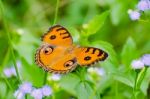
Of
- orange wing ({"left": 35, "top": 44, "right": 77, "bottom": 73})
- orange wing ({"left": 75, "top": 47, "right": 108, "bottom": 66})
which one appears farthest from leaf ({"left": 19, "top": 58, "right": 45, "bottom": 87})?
orange wing ({"left": 75, "top": 47, "right": 108, "bottom": 66})

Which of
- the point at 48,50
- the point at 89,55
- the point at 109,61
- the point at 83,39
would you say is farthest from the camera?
the point at 83,39

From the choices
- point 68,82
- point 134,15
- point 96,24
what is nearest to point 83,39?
point 96,24

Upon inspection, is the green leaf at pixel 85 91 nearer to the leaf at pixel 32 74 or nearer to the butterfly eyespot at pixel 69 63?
the butterfly eyespot at pixel 69 63

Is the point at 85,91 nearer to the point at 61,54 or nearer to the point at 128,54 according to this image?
the point at 61,54

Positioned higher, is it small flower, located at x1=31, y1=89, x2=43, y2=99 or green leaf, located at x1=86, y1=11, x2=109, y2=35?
green leaf, located at x1=86, y1=11, x2=109, y2=35

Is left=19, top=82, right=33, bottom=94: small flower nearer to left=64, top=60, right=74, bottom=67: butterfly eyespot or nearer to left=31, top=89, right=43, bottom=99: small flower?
left=31, top=89, right=43, bottom=99: small flower

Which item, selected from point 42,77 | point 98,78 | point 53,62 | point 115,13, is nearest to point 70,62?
point 53,62

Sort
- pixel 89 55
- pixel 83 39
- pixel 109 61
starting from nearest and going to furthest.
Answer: pixel 89 55
pixel 109 61
pixel 83 39

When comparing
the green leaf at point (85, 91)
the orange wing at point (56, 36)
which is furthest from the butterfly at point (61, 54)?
the green leaf at point (85, 91)
